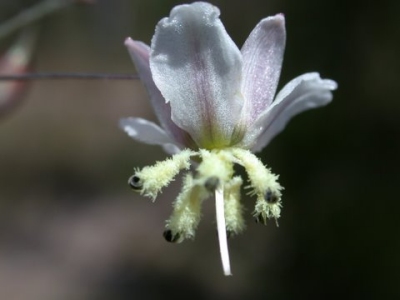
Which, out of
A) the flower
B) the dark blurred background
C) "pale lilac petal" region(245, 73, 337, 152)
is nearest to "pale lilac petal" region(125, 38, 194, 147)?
the flower

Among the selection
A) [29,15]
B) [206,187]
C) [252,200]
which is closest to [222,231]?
[206,187]

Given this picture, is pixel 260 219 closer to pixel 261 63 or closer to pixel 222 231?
pixel 222 231

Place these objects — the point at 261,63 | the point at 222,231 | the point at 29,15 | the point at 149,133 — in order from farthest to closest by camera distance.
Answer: the point at 29,15, the point at 149,133, the point at 261,63, the point at 222,231

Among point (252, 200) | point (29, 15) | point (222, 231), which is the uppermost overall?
point (252, 200)

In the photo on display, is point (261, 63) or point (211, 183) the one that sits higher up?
point (261, 63)

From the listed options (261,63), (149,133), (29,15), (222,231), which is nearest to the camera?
(222,231)

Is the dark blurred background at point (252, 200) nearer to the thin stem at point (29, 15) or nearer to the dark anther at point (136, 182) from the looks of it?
the thin stem at point (29, 15)

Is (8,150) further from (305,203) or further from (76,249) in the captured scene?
(305,203)

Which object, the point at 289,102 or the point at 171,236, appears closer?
the point at 171,236
